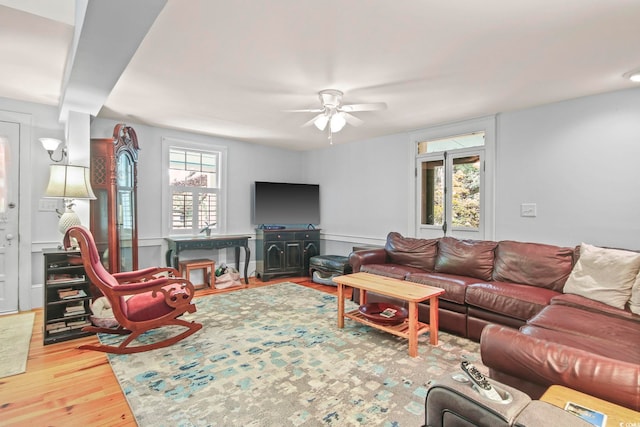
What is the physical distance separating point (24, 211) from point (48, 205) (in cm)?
22

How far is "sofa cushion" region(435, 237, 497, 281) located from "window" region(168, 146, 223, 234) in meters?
3.64

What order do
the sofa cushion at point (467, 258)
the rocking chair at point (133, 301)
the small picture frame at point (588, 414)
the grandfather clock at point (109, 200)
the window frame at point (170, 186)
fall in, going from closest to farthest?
the small picture frame at point (588, 414) < the rocking chair at point (133, 301) < the sofa cushion at point (467, 258) < the grandfather clock at point (109, 200) < the window frame at point (170, 186)

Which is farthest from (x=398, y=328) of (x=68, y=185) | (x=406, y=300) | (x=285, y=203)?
(x=285, y=203)

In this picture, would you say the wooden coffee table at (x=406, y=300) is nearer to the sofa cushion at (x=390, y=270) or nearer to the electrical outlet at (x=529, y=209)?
the sofa cushion at (x=390, y=270)

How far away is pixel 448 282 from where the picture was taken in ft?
10.5

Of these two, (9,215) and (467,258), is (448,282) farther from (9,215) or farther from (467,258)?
(9,215)

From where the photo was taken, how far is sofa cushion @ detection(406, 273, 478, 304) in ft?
10.1

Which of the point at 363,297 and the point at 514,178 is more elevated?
the point at 514,178

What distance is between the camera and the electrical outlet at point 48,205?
3.75m

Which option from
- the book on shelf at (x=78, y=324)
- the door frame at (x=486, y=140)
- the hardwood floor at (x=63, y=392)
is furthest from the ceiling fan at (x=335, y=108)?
the book on shelf at (x=78, y=324)

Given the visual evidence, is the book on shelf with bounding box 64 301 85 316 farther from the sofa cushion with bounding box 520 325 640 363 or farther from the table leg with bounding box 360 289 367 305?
the sofa cushion with bounding box 520 325 640 363

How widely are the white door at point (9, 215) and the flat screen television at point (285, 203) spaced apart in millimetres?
3077

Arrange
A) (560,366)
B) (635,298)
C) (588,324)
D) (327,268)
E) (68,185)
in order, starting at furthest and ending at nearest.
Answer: (327,268), (68,185), (635,298), (588,324), (560,366)

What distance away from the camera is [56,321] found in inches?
116
